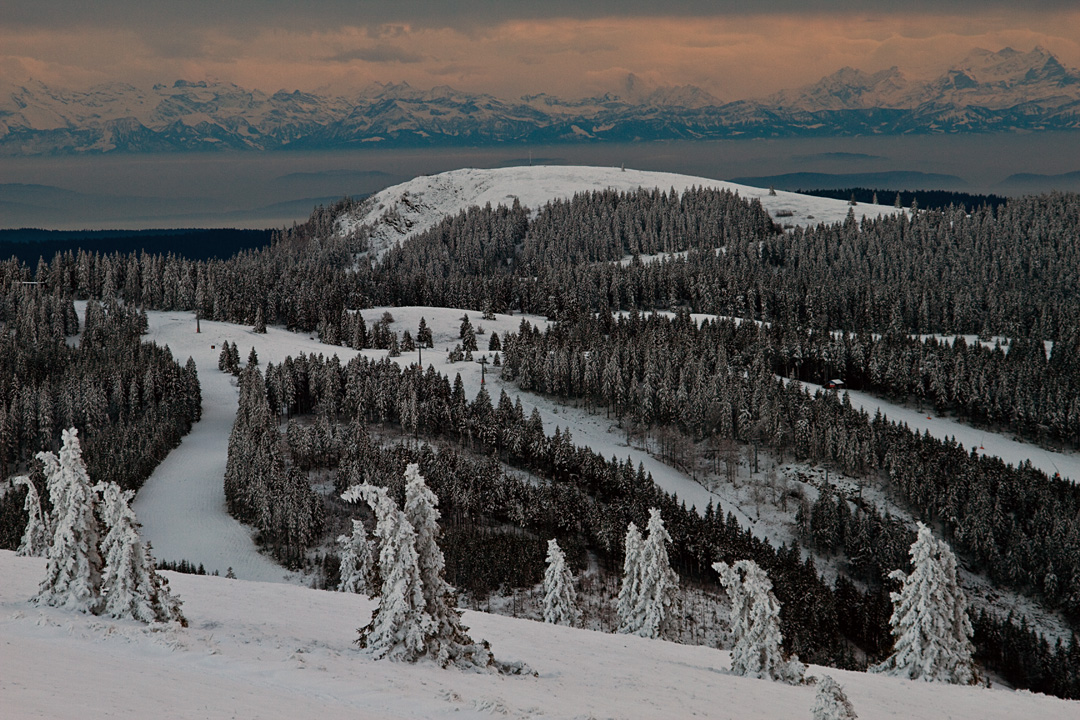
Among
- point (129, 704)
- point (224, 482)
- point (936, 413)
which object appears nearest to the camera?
point (129, 704)

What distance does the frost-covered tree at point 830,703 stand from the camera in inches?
1030

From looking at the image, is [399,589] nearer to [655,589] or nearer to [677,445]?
[655,589]

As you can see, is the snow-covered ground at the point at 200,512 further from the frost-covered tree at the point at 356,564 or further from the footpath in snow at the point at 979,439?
the footpath in snow at the point at 979,439

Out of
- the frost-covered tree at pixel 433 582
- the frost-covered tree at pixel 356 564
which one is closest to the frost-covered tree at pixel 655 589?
the frost-covered tree at pixel 356 564

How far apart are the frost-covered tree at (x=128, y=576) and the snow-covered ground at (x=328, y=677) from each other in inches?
41.3

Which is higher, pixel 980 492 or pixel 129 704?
pixel 129 704

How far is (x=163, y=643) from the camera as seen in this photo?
107ft

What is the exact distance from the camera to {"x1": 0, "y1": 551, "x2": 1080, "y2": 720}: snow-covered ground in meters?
26.6

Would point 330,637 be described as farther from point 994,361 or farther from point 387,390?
point 994,361

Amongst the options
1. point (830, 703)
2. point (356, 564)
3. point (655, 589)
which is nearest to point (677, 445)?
point (356, 564)

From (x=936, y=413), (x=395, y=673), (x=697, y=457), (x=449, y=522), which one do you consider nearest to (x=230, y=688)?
(x=395, y=673)

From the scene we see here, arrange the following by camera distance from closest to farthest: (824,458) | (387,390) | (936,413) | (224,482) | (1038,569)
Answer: (1038,569) < (224,482) < (824,458) < (387,390) < (936,413)

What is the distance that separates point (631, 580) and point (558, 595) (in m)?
9.40

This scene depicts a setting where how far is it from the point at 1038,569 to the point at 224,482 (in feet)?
412
